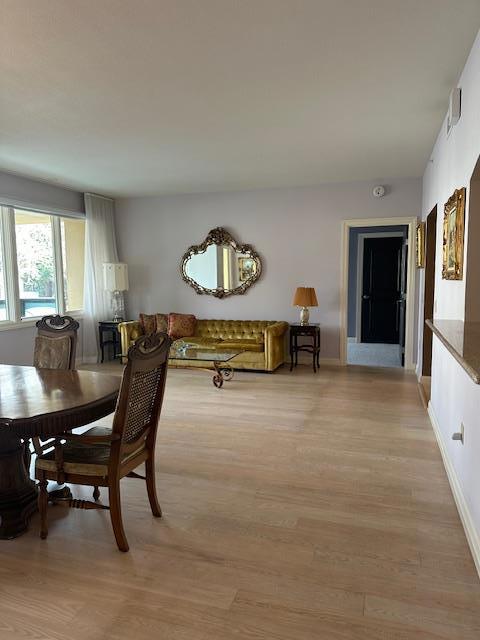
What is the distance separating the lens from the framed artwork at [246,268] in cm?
699

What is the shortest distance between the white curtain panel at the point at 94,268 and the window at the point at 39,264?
20 centimetres

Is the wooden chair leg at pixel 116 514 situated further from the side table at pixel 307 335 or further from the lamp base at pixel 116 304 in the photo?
the lamp base at pixel 116 304

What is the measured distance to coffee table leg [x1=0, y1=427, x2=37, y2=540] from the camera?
7.86 ft

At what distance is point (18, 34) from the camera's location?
2.49 m

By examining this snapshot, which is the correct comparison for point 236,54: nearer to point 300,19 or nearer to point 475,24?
point 300,19

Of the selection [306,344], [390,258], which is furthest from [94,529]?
[390,258]

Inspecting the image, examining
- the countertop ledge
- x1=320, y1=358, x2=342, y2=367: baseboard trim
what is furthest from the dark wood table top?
x1=320, y1=358, x2=342, y2=367: baseboard trim

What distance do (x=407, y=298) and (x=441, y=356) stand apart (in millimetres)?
2807

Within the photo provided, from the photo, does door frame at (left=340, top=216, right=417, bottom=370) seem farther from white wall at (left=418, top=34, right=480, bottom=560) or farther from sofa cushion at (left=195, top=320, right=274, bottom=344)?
white wall at (left=418, top=34, right=480, bottom=560)

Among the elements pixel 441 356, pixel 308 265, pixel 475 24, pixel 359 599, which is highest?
pixel 475 24

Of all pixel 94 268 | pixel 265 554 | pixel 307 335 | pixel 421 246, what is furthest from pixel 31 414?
pixel 94 268

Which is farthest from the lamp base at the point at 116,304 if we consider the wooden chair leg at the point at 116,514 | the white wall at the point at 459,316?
the wooden chair leg at the point at 116,514

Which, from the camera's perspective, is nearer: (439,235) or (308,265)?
(439,235)

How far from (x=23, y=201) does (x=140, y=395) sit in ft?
15.3
